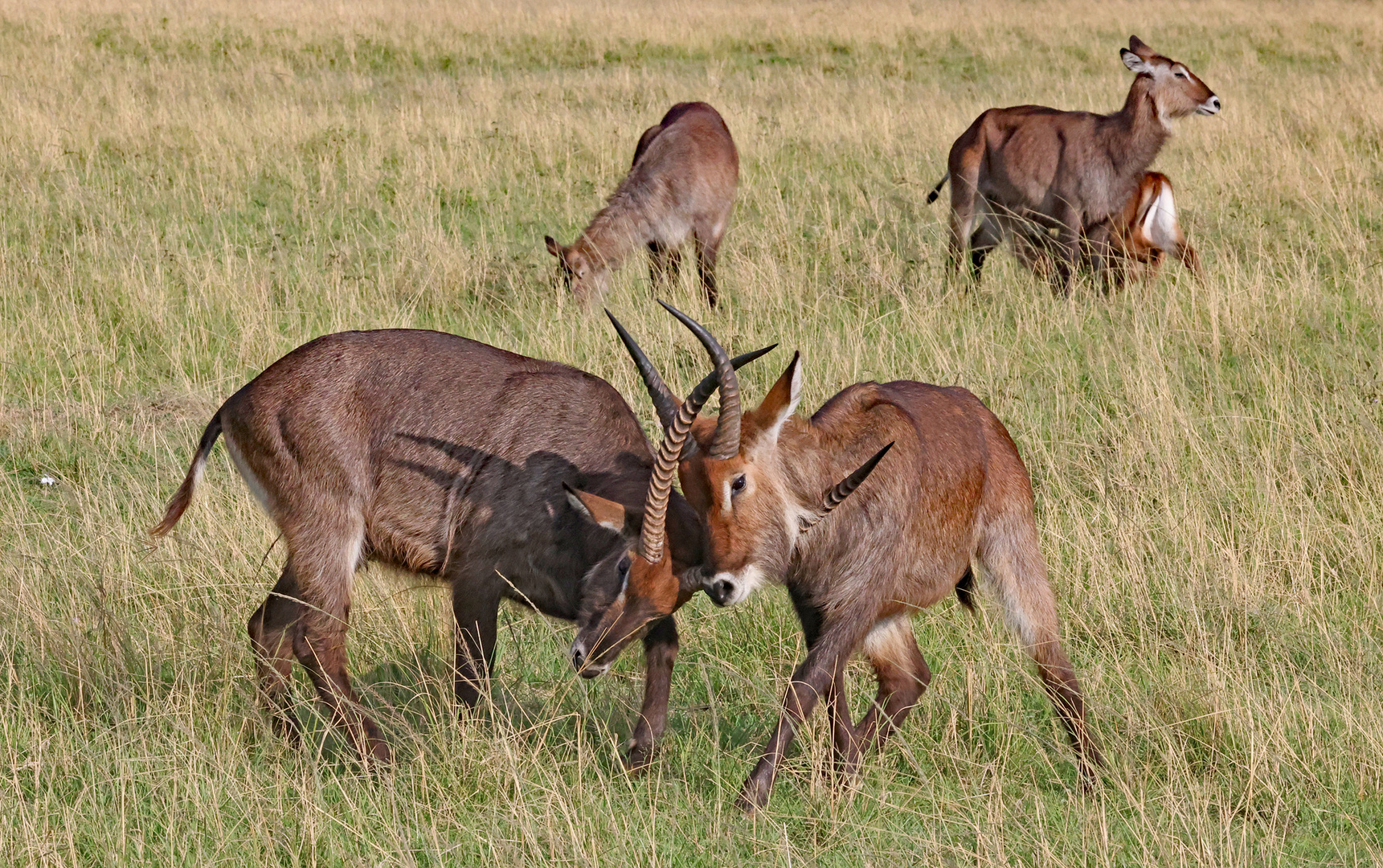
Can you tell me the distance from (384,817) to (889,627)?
1.38m

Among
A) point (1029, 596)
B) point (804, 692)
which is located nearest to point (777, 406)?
point (804, 692)

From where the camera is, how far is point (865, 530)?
11.1ft

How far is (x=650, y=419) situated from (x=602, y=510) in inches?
82.7

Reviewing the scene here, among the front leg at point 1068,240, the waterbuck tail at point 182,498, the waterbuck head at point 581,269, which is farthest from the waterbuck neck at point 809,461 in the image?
the front leg at point 1068,240

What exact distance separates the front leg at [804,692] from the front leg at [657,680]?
40 centimetres

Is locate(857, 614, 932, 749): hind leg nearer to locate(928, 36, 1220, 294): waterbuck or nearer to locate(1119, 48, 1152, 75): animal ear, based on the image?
locate(928, 36, 1220, 294): waterbuck

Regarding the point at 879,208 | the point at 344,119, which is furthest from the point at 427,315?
the point at 344,119

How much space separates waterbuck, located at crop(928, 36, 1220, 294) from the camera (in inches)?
327

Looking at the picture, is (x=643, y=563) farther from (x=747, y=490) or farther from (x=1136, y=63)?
(x=1136, y=63)

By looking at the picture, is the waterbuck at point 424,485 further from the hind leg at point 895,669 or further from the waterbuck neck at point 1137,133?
the waterbuck neck at point 1137,133

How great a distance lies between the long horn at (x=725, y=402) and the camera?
309cm

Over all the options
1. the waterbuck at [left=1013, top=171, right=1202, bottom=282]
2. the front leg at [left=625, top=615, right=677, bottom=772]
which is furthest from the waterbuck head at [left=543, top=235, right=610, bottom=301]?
the front leg at [left=625, top=615, right=677, bottom=772]

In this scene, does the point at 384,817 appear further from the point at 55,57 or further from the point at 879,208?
the point at 55,57

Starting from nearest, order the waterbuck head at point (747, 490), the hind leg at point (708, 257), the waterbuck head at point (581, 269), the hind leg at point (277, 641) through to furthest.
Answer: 1. the waterbuck head at point (747, 490)
2. the hind leg at point (277, 641)
3. the waterbuck head at point (581, 269)
4. the hind leg at point (708, 257)
